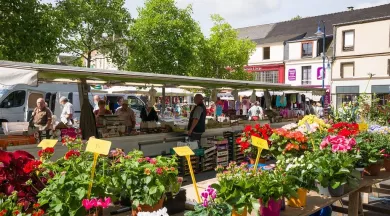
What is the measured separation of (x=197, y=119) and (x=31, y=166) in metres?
5.43

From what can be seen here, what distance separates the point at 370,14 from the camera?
32.6 metres

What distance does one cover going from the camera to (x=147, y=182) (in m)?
2.33

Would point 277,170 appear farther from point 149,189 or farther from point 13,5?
point 13,5

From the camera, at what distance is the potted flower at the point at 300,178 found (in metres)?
2.79

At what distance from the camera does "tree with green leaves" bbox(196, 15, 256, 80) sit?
28703 mm

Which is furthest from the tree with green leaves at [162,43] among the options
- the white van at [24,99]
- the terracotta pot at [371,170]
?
the terracotta pot at [371,170]

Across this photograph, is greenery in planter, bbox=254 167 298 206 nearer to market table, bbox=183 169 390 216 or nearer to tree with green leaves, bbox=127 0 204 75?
market table, bbox=183 169 390 216

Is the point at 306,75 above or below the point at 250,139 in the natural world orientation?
above

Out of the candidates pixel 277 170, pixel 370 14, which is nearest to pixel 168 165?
pixel 277 170

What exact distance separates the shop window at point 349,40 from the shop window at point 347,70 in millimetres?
1149

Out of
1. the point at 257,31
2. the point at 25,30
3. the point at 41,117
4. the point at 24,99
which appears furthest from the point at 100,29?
the point at 257,31

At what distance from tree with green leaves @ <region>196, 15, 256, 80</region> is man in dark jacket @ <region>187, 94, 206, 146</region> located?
20760 millimetres

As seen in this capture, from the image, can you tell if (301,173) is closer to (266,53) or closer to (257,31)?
(266,53)

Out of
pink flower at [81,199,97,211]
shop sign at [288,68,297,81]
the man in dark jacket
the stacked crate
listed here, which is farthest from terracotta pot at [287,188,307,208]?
shop sign at [288,68,297,81]
